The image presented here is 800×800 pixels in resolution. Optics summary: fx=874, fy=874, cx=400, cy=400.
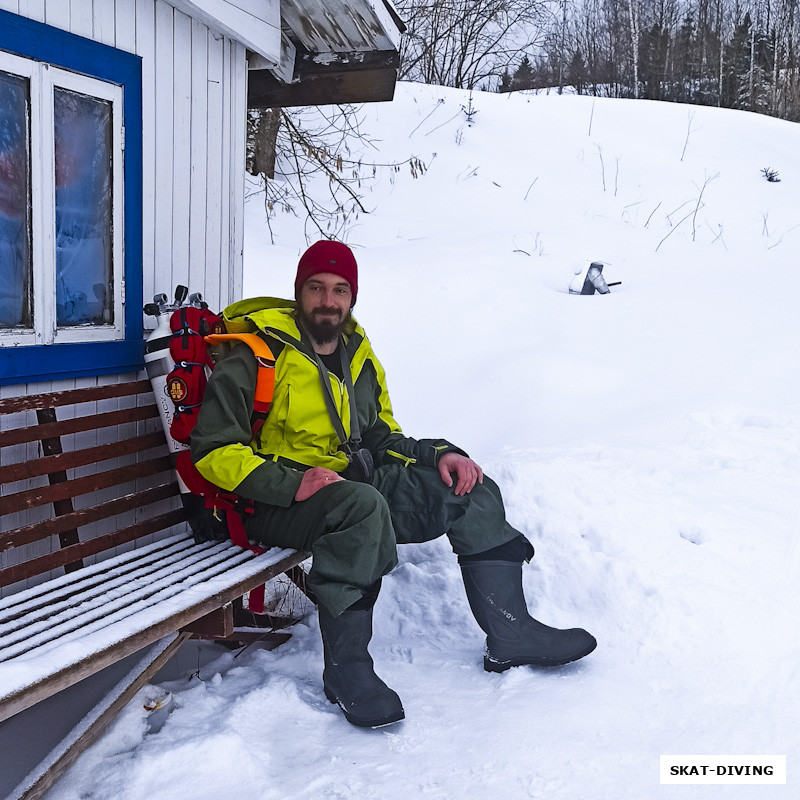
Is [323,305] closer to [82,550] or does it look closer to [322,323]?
[322,323]

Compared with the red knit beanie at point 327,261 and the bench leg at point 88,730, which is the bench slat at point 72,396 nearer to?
the red knit beanie at point 327,261

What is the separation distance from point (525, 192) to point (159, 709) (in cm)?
1065

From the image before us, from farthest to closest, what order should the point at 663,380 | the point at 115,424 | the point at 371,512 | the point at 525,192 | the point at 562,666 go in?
1. the point at 525,192
2. the point at 663,380
3. the point at 115,424
4. the point at 562,666
5. the point at 371,512

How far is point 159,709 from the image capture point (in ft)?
10.7

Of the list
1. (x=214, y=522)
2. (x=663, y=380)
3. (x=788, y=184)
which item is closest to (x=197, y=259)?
(x=214, y=522)

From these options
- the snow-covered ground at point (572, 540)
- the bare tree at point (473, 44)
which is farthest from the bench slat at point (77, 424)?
the bare tree at point (473, 44)

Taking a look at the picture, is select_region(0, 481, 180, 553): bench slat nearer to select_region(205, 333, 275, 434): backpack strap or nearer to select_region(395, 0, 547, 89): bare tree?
select_region(205, 333, 275, 434): backpack strap

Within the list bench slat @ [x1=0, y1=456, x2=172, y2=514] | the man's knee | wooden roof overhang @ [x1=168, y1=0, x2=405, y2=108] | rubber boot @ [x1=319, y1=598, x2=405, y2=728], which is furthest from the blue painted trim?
rubber boot @ [x1=319, y1=598, x2=405, y2=728]

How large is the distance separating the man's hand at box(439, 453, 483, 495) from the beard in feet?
2.35

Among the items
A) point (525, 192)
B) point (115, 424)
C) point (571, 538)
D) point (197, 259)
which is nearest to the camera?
point (115, 424)

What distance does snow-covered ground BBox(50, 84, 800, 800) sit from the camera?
9.52 ft

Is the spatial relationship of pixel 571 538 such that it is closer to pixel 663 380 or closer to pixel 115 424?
pixel 115 424

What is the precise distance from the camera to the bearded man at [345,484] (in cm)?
316

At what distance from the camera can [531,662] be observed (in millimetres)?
3480
